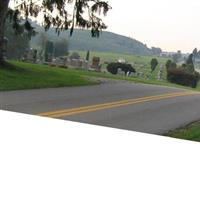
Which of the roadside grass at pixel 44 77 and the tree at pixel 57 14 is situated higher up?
the tree at pixel 57 14

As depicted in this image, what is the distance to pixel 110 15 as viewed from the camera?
6.41 meters

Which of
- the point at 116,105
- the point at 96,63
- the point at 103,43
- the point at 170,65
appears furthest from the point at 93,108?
the point at 170,65

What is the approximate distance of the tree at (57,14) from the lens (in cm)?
652

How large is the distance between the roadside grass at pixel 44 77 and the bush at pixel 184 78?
0.36 m

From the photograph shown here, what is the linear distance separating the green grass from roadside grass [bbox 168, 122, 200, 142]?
1112 millimetres

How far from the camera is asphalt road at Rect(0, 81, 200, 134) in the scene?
5.93 m

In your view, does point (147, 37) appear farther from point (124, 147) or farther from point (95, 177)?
point (95, 177)

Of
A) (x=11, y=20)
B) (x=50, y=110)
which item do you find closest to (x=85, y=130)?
(x=50, y=110)

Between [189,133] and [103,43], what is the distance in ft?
4.30

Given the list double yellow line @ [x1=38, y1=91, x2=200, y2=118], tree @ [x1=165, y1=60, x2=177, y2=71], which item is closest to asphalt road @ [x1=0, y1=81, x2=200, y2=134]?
double yellow line @ [x1=38, y1=91, x2=200, y2=118]

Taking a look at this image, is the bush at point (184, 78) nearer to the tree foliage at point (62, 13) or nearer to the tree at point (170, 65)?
the tree at point (170, 65)

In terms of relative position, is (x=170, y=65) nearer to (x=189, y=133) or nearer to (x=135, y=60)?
(x=135, y=60)

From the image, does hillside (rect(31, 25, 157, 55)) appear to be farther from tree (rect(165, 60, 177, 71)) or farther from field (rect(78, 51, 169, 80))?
tree (rect(165, 60, 177, 71))

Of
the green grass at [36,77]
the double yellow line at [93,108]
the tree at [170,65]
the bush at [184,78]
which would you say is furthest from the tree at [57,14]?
the bush at [184,78]
